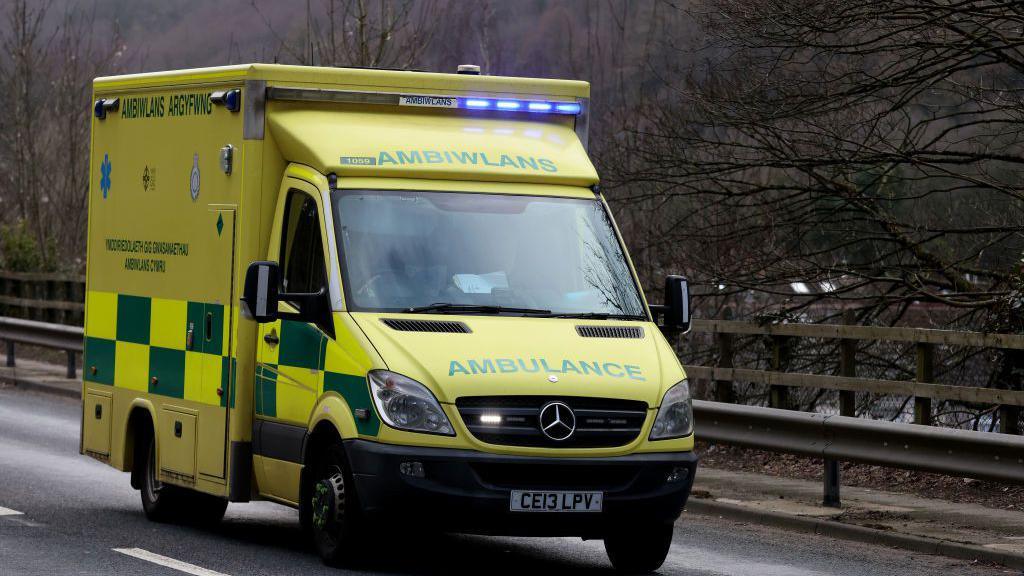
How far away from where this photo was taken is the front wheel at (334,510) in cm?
824

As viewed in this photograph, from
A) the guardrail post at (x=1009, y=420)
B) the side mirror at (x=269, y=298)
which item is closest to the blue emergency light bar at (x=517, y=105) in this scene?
the side mirror at (x=269, y=298)

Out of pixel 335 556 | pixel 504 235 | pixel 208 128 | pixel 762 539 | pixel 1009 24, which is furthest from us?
pixel 1009 24

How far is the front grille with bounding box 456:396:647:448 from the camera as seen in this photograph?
7.91 meters

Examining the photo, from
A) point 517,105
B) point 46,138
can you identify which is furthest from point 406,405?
point 46,138

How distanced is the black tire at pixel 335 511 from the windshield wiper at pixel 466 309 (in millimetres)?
773

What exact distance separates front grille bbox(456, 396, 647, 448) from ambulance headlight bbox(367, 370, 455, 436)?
0.11 m

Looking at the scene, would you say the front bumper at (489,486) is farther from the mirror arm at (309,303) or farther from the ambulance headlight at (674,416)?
the mirror arm at (309,303)

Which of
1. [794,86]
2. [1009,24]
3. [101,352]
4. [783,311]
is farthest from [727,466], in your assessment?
[101,352]

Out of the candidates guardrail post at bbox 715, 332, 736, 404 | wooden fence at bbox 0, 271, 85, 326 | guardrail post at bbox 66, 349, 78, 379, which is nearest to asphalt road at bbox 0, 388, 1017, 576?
guardrail post at bbox 715, 332, 736, 404

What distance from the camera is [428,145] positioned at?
9.12 metres

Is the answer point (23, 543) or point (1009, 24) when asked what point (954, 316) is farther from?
point (23, 543)

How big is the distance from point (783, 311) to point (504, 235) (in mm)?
6265

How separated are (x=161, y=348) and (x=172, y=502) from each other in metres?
0.94

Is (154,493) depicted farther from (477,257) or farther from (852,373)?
(852,373)
